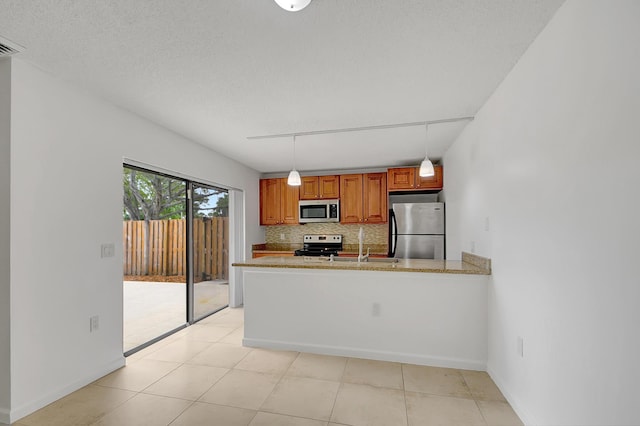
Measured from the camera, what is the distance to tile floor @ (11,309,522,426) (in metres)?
1.94

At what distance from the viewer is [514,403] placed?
6.61 ft

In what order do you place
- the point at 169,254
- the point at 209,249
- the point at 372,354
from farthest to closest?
the point at 169,254 → the point at 209,249 → the point at 372,354

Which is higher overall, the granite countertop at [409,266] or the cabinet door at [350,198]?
the cabinet door at [350,198]

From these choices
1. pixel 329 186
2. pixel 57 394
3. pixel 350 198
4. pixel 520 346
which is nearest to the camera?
pixel 520 346

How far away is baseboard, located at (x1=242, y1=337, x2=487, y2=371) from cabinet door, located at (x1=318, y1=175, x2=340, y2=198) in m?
2.94

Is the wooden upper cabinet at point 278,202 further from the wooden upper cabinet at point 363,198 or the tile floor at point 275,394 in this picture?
the tile floor at point 275,394

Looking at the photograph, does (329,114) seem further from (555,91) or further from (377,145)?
(555,91)

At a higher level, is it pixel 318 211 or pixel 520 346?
pixel 318 211

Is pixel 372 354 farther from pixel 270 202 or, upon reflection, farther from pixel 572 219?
pixel 270 202

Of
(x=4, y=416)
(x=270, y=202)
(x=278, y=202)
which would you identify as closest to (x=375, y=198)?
(x=278, y=202)

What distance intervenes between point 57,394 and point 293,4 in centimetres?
307

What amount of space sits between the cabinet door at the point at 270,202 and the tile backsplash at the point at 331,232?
0.32 meters

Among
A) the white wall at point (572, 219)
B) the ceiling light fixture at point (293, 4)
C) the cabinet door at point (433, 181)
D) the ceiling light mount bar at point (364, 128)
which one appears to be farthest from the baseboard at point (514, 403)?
the cabinet door at point (433, 181)

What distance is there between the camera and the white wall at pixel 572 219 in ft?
3.51
